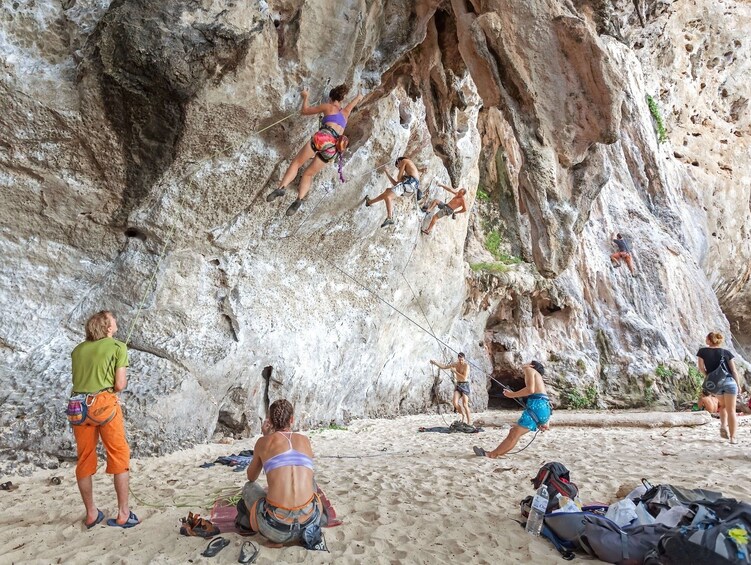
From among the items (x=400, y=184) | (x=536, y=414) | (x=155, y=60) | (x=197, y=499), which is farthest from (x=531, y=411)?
(x=155, y=60)

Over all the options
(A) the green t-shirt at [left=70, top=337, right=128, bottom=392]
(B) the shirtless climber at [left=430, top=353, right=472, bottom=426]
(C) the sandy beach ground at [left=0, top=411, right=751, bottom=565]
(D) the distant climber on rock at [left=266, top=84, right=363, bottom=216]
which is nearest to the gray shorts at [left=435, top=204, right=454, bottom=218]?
(B) the shirtless climber at [left=430, top=353, right=472, bottom=426]

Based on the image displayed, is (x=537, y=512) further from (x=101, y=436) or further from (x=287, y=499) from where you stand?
(x=101, y=436)

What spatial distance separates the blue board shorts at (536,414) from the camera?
5.63 m

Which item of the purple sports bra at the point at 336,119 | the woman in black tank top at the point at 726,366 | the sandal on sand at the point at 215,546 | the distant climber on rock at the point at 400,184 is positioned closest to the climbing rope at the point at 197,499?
the sandal on sand at the point at 215,546

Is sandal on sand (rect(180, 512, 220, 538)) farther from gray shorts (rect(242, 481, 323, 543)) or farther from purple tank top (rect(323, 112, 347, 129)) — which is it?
purple tank top (rect(323, 112, 347, 129))

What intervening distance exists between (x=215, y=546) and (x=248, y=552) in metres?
0.24

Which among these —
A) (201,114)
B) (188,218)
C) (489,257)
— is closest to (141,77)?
(201,114)

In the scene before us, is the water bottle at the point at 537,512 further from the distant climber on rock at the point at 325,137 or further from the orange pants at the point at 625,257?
the orange pants at the point at 625,257

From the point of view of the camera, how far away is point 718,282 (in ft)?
71.2

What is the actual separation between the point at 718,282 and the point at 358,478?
23.3 metres

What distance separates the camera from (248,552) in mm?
2947

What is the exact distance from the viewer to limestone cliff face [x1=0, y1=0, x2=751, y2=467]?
18.1ft

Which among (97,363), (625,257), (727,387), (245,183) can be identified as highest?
(625,257)

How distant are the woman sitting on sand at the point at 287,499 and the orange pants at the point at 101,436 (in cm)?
112
